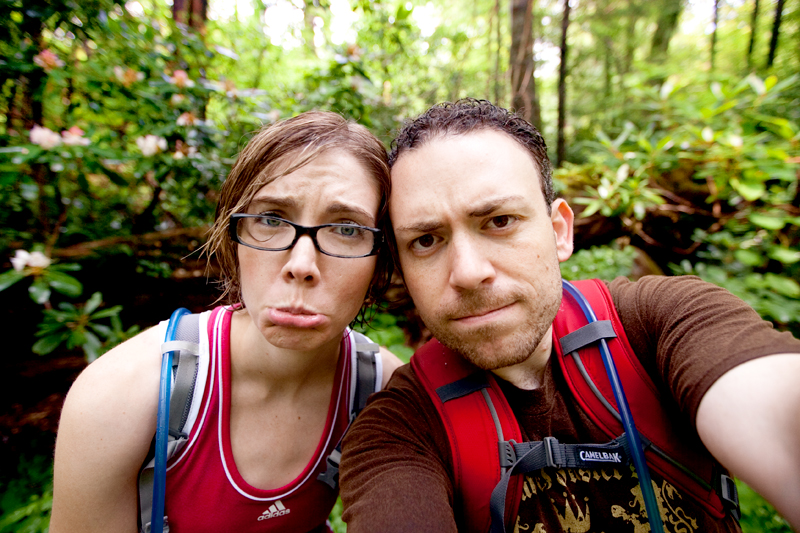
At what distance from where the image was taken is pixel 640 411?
3.63 ft

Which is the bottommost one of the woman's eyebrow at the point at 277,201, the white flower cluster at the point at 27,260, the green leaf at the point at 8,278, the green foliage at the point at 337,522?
the green foliage at the point at 337,522

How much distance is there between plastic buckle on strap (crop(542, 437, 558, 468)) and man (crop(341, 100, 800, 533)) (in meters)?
0.06

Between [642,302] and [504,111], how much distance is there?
0.91 metres

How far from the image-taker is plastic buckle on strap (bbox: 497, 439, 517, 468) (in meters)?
1.07

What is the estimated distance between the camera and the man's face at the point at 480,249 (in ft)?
3.72

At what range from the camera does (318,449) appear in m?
1.46

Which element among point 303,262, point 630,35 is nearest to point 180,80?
point 303,262

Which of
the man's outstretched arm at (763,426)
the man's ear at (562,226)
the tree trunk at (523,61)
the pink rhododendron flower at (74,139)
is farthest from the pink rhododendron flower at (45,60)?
the tree trunk at (523,61)

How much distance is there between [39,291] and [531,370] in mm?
2575

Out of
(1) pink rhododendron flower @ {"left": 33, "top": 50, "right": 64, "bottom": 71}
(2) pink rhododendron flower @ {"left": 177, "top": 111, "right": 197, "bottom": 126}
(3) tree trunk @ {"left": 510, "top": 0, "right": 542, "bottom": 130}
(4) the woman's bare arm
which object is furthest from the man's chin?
(3) tree trunk @ {"left": 510, "top": 0, "right": 542, "bottom": 130}

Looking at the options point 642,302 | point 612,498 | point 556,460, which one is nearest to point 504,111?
point 642,302

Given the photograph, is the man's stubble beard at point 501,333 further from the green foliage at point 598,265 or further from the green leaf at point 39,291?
the green leaf at point 39,291

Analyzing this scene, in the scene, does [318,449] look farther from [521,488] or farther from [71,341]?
[71,341]

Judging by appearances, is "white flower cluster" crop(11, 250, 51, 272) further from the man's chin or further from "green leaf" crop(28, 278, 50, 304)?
the man's chin
